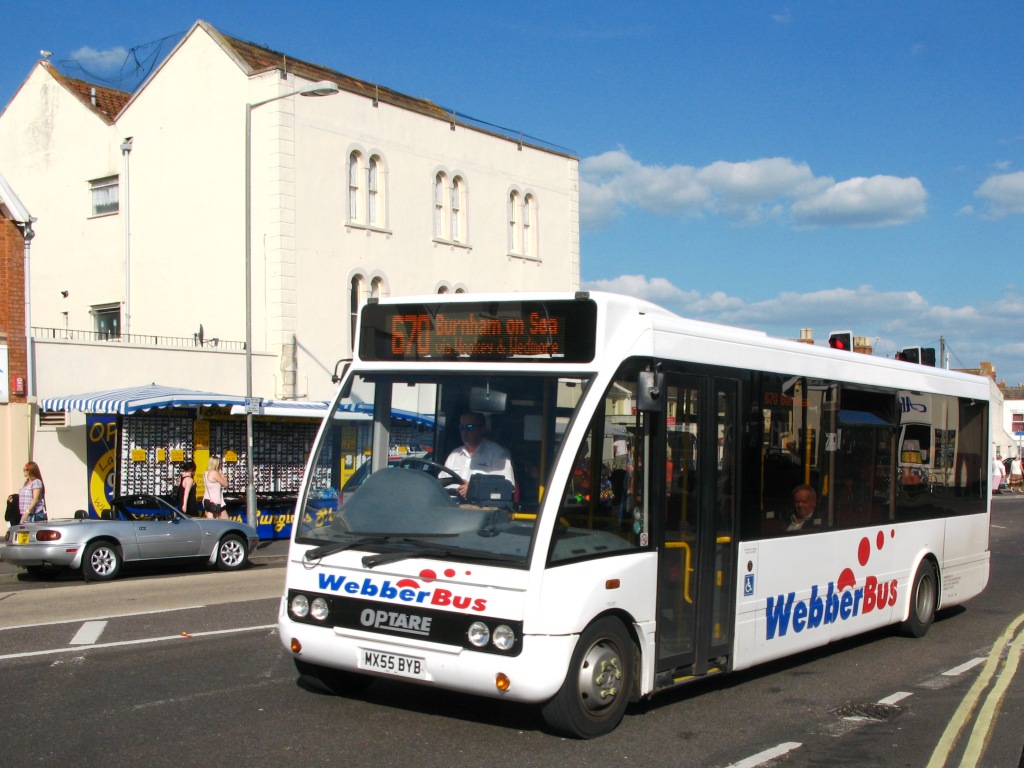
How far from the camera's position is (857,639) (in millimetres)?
11227

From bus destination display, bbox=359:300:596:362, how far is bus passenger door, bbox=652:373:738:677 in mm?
847

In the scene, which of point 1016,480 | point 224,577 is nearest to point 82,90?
point 224,577

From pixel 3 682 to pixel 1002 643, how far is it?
887cm

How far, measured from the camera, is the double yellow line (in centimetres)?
688

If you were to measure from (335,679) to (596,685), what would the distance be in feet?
6.25

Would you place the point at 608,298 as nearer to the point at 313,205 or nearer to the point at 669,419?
the point at 669,419

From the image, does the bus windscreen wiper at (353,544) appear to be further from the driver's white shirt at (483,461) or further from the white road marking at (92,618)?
the white road marking at (92,618)

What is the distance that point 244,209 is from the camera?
30.3 metres

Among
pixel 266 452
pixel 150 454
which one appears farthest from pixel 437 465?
pixel 266 452

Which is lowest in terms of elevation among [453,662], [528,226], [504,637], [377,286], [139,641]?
[139,641]

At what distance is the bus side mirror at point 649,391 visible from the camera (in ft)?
23.1

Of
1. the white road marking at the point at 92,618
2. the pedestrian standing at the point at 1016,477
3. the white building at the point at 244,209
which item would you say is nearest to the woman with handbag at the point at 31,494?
the white building at the point at 244,209

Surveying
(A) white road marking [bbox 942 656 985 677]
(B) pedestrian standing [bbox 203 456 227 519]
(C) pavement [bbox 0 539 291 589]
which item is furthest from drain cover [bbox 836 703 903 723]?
(B) pedestrian standing [bbox 203 456 227 519]

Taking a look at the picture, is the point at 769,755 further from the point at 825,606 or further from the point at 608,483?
the point at 825,606
